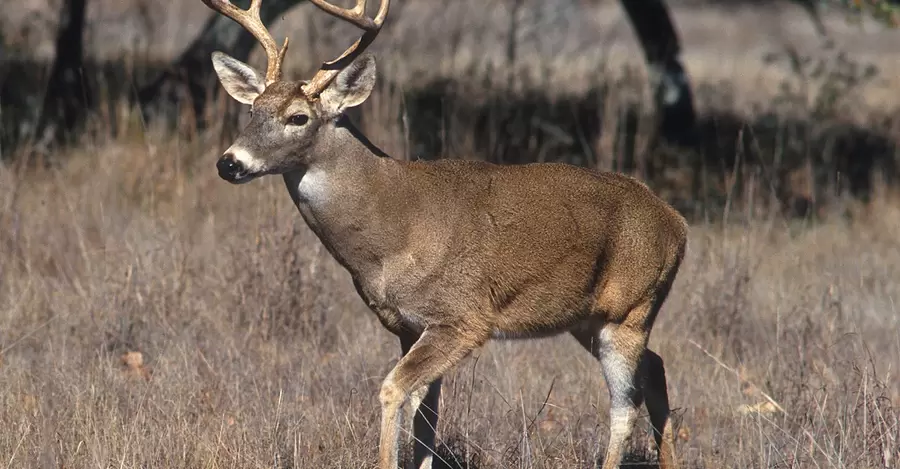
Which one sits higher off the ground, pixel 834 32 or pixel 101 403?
pixel 101 403

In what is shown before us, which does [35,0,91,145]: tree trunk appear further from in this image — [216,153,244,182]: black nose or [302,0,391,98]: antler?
[216,153,244,182]: black nose

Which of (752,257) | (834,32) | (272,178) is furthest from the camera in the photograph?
(834,32)

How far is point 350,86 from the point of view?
5551 millimetres

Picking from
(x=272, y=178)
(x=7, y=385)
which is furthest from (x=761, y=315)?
(x=7, y=385)

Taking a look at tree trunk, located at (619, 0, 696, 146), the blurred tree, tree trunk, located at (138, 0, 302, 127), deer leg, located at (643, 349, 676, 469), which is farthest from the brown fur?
tree trunk, located at (619, 0, 696, 146)

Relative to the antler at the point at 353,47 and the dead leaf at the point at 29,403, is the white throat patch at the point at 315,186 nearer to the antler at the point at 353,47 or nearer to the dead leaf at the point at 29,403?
the antler at the point at 353,47

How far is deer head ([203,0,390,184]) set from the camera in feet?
17.3

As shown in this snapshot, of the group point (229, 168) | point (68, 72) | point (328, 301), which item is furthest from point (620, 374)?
point (68, 72)

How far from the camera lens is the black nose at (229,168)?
17.0 ft

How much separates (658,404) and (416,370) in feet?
4.62

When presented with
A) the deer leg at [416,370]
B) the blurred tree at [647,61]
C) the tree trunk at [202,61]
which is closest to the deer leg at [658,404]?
the deer leg at [416,370]

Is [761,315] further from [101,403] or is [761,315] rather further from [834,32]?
[834,32]

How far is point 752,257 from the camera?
8.96 meters

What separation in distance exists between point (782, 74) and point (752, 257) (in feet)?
49.1
